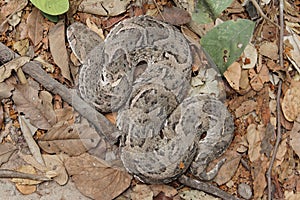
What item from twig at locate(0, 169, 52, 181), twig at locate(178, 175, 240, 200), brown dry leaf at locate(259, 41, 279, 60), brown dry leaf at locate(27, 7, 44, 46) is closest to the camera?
twig at locate(0, 169, 52, 181)

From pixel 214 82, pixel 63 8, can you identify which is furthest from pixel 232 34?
pixel 63 8

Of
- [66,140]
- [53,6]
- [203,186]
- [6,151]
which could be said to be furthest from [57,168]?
[53,6]

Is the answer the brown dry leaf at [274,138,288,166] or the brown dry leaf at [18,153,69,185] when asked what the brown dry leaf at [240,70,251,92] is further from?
the brown dry leaf at [18,153,69,185]

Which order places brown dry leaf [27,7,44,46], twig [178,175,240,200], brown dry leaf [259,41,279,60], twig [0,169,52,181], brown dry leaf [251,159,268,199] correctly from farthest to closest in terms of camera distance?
brown dry leaf [259,41,279,60] → brown dry leaf [27,7,44,46] → brown dry leaf [251,159,268,199] → twig [178,175,240,200] → twig [0,169,52,181]

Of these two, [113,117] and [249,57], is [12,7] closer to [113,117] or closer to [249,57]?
[113,117]

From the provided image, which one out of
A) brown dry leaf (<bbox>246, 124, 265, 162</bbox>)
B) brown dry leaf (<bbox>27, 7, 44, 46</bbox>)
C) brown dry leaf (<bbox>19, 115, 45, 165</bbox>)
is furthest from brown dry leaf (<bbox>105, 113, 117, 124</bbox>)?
brown dry leaf (<bbox>246, 124, 265, 162</bbox>)

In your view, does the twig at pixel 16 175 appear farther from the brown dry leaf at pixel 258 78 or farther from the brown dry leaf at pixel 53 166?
the brown dry leaf at pixel 258 78
